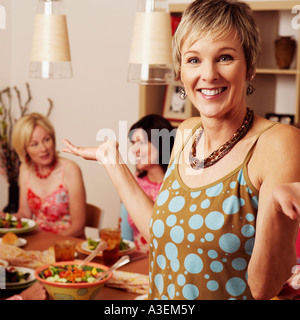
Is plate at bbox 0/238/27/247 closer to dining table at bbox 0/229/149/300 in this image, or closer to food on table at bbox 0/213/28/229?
dining table at bbox 0/229/149/300

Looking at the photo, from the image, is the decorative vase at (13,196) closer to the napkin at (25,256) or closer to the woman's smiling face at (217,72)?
the napkin at (25,256)

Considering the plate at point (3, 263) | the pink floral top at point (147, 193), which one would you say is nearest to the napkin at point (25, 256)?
the plate at point (3, 263)

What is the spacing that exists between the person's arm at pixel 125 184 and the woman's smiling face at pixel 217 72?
0.26 metres

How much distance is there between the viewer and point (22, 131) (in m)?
2.67

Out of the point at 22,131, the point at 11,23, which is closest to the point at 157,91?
the point at 22,131

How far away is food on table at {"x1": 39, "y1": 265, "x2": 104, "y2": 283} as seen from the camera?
5.01 feet

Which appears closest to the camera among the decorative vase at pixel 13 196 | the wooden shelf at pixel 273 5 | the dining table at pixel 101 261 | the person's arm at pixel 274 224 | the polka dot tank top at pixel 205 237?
the person's arm at pixel 274 224

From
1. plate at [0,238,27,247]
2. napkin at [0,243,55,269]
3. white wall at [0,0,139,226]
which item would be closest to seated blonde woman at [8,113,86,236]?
plate at [0,238,27,247]

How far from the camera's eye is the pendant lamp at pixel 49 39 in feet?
5.99

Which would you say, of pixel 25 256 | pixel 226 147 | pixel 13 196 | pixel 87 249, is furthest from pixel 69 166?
pixel 226 147

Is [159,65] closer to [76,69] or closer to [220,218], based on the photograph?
[220,218]

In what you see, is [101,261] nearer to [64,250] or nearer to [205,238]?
[64,250]

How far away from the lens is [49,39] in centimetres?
183

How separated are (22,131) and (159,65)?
3.86ft
